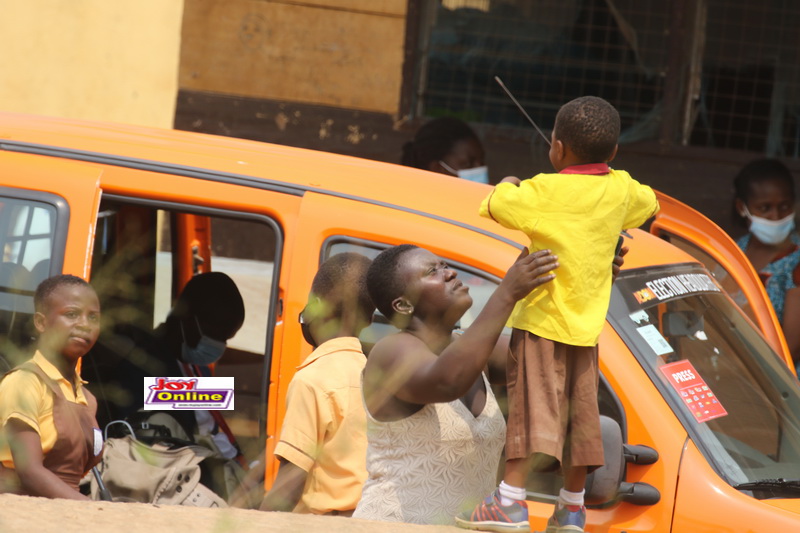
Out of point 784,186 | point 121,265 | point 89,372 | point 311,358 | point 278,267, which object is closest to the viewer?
point 311,358

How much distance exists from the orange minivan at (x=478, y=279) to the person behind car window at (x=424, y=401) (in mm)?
359

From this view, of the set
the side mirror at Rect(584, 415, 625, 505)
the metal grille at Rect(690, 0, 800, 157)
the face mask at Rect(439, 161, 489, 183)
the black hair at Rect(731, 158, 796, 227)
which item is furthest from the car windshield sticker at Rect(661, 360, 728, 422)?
the metal grille at Rect(690, 0, 800, 157)

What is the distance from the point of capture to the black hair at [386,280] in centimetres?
294

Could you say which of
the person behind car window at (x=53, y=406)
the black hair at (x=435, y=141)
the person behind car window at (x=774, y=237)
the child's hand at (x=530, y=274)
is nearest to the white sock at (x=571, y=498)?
the child's hand at (x=530, y=274)

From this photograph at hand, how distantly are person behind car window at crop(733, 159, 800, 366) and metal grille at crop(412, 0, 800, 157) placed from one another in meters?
3.37

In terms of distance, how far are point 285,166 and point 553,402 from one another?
51.9 inches

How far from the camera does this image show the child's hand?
2791 mm

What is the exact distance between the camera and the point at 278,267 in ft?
11.4

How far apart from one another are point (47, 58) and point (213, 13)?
1390mm

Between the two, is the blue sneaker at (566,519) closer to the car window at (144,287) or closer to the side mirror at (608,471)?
the side mirror at (608,471)

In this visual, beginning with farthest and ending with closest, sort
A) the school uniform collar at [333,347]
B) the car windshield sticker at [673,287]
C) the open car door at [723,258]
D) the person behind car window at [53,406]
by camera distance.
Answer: the open car door at [723,258] < the car windshield sticker at [673,287] < the person behind car window at [53,406] < the school uniform collar at [333,347]

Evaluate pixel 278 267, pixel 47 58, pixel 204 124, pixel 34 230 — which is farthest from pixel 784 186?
pixel 47 58

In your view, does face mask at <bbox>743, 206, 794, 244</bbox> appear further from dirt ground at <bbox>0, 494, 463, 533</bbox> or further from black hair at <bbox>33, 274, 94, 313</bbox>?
black hair at <bbox>33, 274, 94, 313</bbox>

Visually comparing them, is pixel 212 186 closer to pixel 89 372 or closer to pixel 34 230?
pixel 34 230
